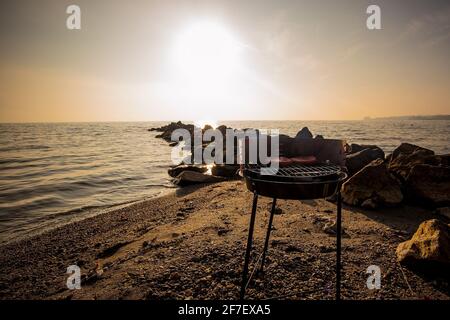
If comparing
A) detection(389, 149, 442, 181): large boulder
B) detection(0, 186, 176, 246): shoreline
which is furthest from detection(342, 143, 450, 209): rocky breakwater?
detection(0, 186, 176, 246): shoreline

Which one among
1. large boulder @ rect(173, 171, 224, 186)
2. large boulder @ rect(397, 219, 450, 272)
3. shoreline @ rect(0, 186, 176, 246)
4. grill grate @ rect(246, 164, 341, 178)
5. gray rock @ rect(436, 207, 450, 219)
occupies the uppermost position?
grill grate @ rect(246, 164, 341, 178)

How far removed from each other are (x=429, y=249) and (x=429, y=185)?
405 cm

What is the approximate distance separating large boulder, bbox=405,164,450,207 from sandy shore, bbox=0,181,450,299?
1.29 feet

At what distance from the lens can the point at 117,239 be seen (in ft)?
21.2

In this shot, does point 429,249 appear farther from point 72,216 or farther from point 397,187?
point 72,216

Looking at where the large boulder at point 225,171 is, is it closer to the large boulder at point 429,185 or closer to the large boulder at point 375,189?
the large boulder at point 375,189

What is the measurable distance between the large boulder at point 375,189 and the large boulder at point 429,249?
8.96 ft

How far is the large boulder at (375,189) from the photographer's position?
21.9 ft

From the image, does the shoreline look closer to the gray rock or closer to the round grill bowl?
the round grill bowl

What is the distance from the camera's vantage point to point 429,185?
6.85m

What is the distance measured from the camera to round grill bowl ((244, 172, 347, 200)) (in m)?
2.49

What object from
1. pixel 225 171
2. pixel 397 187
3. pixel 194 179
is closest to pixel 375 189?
pixel 397 187

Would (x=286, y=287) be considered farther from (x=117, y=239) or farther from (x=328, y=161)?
(x=117, y=239)
